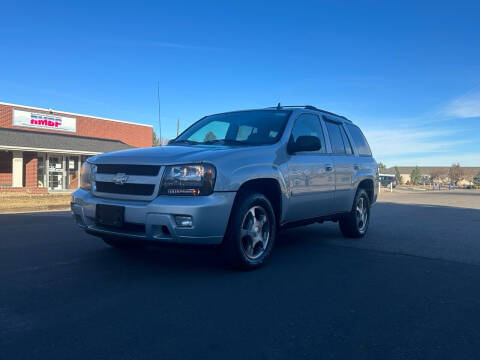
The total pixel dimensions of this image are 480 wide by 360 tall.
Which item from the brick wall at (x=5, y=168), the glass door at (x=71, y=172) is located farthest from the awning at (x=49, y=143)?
the brick wall at (x=5, y=168)

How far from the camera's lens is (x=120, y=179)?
4094mm

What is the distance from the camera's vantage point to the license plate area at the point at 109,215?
12.9 feet

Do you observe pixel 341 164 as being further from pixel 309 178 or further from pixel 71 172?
pixel 71 172

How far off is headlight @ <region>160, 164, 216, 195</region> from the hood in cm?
8

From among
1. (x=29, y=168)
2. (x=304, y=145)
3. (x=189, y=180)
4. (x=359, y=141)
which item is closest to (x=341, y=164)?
(x=359, y=141)

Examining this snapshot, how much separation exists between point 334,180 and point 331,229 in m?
2.50

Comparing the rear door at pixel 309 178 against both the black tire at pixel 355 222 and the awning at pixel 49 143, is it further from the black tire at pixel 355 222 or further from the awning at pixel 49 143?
the awning at pixel 49 143

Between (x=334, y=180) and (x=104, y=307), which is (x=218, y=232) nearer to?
(x=104, y=307)

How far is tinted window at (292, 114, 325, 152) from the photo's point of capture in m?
5.26

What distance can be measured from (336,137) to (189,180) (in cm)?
318

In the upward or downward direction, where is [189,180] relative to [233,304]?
upward

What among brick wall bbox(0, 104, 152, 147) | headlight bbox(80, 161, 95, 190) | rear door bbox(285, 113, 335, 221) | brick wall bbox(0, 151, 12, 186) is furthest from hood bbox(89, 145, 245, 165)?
brick wall bbox(0, 104, 152, 147)

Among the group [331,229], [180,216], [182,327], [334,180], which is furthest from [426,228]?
[182,327]

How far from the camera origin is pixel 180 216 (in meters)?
3.73
